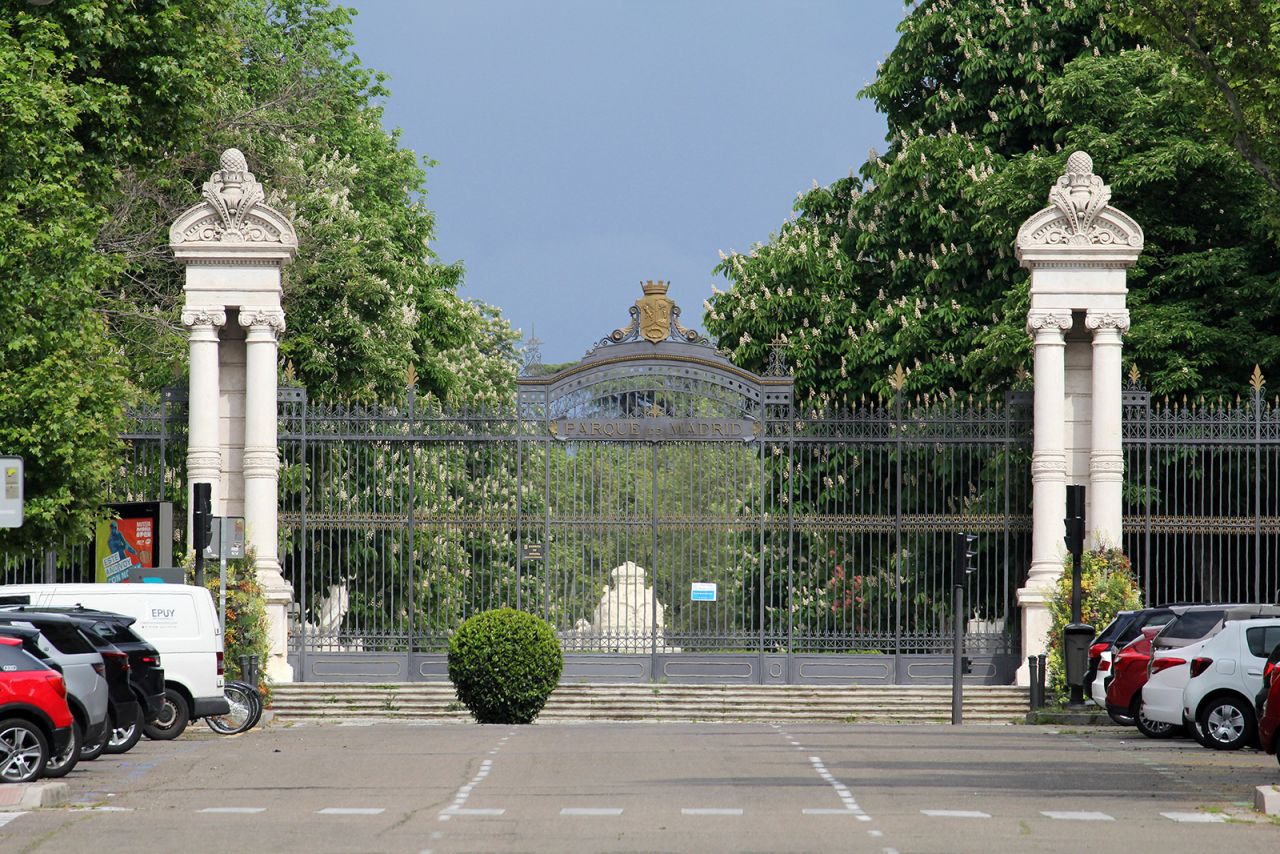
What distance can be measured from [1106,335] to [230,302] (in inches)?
476

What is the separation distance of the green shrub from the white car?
5.44m

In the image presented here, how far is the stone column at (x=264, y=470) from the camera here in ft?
91.0

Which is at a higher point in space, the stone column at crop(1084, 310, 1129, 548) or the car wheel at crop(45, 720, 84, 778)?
the stone column at crop(1084, 310, 1129, 548)

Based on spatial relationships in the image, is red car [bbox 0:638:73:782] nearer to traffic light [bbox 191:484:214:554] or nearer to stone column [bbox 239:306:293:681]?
traffic light [bbox 191:484:214:554]

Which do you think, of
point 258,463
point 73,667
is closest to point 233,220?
point 258,463

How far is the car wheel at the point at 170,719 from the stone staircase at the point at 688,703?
4403 millimetres

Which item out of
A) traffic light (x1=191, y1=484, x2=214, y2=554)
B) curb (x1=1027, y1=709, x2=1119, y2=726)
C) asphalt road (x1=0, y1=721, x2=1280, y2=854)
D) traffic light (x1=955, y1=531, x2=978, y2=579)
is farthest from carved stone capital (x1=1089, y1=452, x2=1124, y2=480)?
traffic light (x1=191, y1=484, x2=214, y2=554)

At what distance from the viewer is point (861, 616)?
91.6ft

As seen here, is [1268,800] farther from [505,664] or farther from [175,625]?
[505,664]

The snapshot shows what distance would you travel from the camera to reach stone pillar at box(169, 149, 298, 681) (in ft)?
91.1

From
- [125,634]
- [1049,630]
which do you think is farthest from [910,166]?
[125,634]

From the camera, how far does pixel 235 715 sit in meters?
24.2

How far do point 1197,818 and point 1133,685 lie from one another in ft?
29.6

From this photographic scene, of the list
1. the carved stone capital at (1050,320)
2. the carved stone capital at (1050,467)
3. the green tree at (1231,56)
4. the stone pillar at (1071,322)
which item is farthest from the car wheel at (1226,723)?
the carved stone capital at (1050,320)
